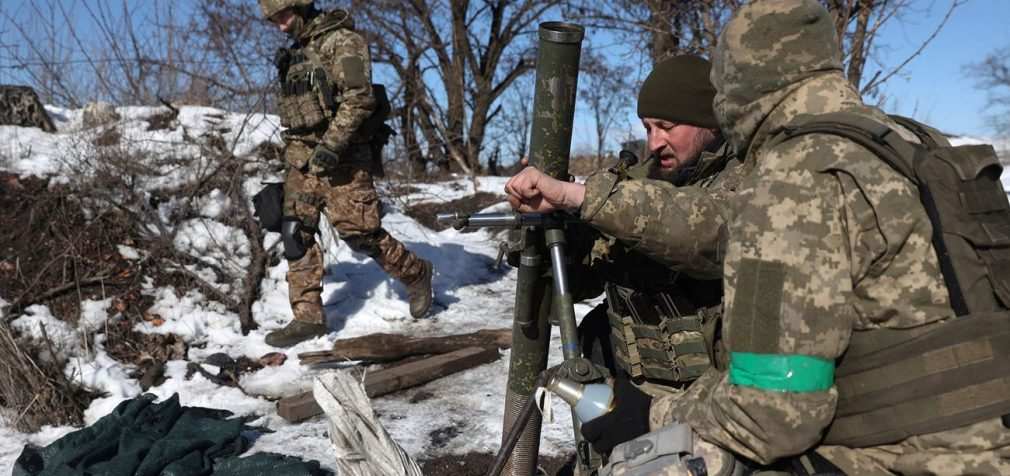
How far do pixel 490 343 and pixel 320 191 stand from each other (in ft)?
4.92

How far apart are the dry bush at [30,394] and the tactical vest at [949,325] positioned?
12.8 ft

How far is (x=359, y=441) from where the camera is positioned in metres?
2.29

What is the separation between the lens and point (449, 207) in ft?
27.7

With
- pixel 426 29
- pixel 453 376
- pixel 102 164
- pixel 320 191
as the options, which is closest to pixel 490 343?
pixel 453 376

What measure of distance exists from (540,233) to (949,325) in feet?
4.05

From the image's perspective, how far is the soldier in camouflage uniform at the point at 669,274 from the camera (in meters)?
2.42

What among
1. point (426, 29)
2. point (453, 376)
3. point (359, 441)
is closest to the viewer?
point (359, 441)

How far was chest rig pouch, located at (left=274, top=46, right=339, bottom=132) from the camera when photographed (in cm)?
512

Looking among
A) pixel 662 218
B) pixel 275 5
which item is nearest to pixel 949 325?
pixel 662 218

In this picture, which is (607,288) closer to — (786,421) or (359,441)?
(359,441)

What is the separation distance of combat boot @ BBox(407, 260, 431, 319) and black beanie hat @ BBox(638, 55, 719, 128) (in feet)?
11.0

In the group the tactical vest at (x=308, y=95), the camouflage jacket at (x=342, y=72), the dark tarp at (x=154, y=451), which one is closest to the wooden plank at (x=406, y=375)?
the dark tarp at (x=154, y=451)

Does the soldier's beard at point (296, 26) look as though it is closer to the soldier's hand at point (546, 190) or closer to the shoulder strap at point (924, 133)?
the soldier's hand at point (546, 190)

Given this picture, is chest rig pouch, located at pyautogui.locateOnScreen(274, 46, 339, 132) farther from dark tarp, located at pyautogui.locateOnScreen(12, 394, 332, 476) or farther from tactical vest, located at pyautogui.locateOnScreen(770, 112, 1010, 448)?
tactical vest, located at pyautogui.locateOnScreen(770, 112, 1010, 448)
